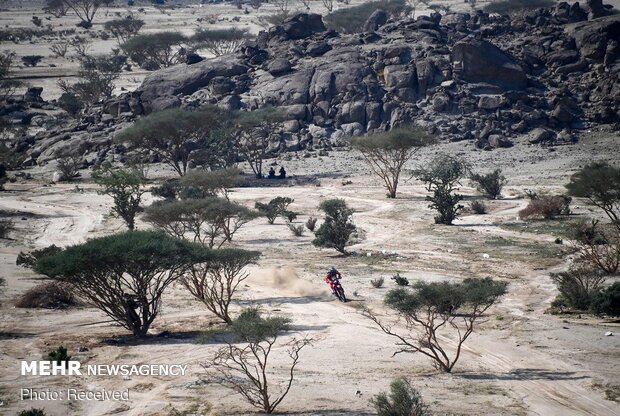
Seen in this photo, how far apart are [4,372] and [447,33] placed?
218 ft

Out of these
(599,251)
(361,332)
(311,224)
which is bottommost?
(361,332)

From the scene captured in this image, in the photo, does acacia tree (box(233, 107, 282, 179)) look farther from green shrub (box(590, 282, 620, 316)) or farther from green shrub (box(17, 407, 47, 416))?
green shrub (box(17, 407, 47, 416))

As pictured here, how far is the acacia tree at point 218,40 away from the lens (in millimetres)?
97812

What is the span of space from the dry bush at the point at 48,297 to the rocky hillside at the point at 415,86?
41423 millimetres

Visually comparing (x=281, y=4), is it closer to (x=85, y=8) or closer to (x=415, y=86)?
(x=85, y=8)

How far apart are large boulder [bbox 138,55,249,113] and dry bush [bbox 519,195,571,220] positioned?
39.7 meters

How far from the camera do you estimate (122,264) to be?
71.9 feet

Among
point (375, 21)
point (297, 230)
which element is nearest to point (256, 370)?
point (297, 230)

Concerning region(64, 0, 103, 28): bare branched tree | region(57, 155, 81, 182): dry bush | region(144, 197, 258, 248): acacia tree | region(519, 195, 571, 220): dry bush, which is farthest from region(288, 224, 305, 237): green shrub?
region(64, 0, 103, 28): bare branched tree

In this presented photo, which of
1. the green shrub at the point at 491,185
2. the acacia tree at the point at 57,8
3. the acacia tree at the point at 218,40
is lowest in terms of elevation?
the green shrub at the point at 491,185

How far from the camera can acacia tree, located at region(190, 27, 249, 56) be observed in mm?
97812

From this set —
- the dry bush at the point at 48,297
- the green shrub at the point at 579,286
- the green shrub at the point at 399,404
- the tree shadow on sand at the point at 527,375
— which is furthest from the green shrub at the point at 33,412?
the green shrub at the point at 579,286

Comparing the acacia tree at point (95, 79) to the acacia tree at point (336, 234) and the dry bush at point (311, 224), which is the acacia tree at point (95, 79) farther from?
the acacia tree at point (336, 234)

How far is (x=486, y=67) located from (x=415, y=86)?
594 cm
